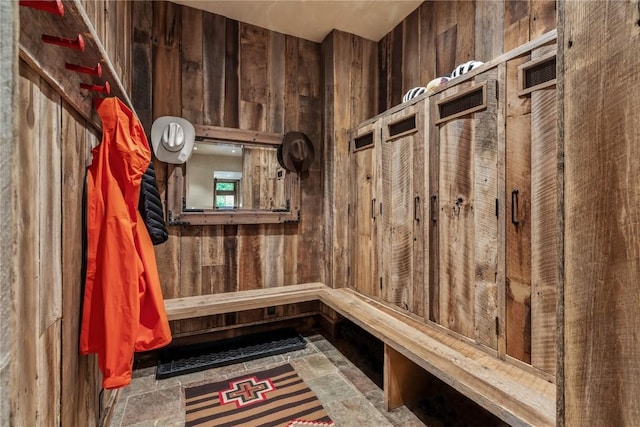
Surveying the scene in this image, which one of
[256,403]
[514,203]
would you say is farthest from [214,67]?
[256,403]

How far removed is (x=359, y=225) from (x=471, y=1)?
178 centimetres

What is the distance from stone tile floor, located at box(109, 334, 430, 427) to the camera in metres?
1.70

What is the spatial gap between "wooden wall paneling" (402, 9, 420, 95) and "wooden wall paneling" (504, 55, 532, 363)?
117cm

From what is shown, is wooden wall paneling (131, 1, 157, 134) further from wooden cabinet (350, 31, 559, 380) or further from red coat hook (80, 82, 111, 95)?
wooden cabinet (350, 31, 559, 380)

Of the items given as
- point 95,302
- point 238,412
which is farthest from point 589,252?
point 238,412

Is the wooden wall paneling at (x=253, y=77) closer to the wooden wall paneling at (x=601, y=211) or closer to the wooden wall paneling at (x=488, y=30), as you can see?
the wooden wall paneling at (x=488, y=30)

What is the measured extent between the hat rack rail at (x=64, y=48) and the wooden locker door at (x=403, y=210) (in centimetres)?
165

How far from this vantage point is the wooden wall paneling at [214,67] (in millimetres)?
2555

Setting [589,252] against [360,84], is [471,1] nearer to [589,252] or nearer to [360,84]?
[360,84]

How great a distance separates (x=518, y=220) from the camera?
1.39 m

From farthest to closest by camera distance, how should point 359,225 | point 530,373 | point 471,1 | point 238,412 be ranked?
point 359,225 → point 471,1 → point 238,412 → point 530,373

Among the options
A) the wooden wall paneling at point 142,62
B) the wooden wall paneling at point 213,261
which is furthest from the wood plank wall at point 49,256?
the wooden wall paneling at point 213,261

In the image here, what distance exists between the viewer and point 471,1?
6.68 ft

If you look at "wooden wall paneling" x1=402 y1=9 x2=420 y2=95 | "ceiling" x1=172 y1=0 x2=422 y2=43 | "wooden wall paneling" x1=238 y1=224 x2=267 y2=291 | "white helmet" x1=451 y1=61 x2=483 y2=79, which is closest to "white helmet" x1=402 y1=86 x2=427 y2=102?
"white helmet" x1=451 y1=61 x2=483 y2=79
